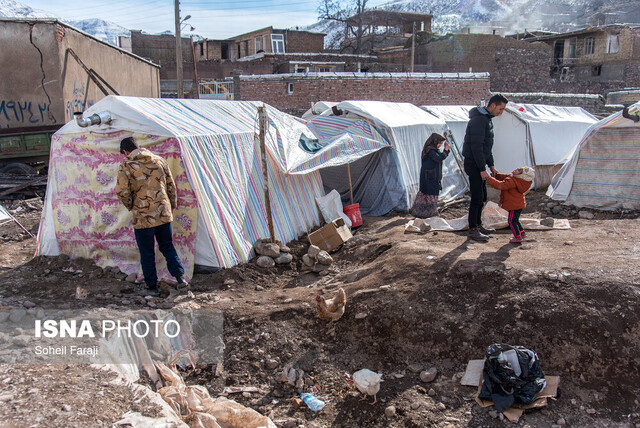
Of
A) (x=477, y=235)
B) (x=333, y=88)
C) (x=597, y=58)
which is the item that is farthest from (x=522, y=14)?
(x=477, y=235)

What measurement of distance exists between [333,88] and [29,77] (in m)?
10.1

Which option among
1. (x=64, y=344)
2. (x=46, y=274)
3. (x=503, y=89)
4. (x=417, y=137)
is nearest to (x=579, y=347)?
(x=64, y=344)

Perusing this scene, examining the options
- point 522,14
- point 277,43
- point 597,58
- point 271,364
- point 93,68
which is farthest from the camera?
point 522,14

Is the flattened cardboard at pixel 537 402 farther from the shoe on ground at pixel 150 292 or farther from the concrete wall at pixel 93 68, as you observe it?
the concrete wall at pixel 93 68

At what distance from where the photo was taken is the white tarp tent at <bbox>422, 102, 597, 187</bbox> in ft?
35.7

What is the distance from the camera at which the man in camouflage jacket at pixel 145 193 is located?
4.83 metres

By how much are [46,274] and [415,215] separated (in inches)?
207

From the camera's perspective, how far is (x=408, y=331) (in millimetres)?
4047

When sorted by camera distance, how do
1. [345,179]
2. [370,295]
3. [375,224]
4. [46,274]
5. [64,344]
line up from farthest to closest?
[345,179] → [375,224] → [46,274] → [370,295] → [64,344]

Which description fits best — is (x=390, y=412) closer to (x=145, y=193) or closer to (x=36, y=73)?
(x=145, y=193)

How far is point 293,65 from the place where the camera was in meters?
25.1

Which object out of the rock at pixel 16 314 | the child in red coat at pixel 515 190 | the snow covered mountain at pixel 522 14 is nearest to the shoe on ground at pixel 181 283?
the rock at pixel 16 314

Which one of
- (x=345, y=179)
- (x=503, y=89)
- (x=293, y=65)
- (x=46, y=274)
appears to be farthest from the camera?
(x=503, y=89)

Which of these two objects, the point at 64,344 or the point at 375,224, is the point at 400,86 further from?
the point at 64,344
